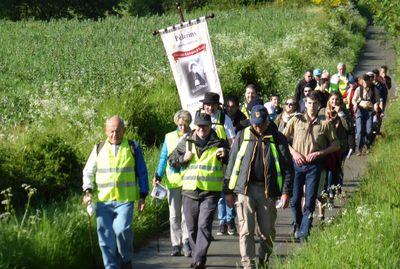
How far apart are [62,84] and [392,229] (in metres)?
13.7

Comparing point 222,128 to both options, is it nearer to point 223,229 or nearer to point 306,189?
point 306,189

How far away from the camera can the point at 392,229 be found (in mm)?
9992

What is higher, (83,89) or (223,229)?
(83,89)

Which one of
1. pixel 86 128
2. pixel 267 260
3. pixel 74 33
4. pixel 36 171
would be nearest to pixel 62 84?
pixel 86 128

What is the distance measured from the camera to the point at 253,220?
10.0 m

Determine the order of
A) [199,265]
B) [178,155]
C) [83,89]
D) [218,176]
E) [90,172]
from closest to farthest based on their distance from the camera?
1. [90,172]
2. [199,265]
3. [218,176]
4. [178,155]
5. [83,89]

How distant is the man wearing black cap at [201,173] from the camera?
33.9 ft

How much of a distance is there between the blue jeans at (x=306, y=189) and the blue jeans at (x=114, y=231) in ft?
8.23

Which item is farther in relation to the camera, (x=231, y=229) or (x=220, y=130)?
(x=231, y=229)

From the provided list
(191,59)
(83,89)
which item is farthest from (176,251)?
(83,89)

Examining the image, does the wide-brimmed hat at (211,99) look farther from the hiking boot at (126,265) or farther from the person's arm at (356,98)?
the person's arm at (356,98)

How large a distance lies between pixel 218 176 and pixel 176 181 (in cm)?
89

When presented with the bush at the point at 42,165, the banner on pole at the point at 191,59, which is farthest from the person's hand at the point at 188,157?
the banner on pole at the point at 191,59

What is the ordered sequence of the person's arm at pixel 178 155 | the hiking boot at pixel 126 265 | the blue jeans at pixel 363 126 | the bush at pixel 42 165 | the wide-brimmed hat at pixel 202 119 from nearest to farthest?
1. the hiking boot at pixel 126 265
2. the wide-brimmed hat at pixel 202 119
3. the person's arm at pixel 178 155
4. the bush at pixel 42 165
5. the blue jeans at pixel 363 126
